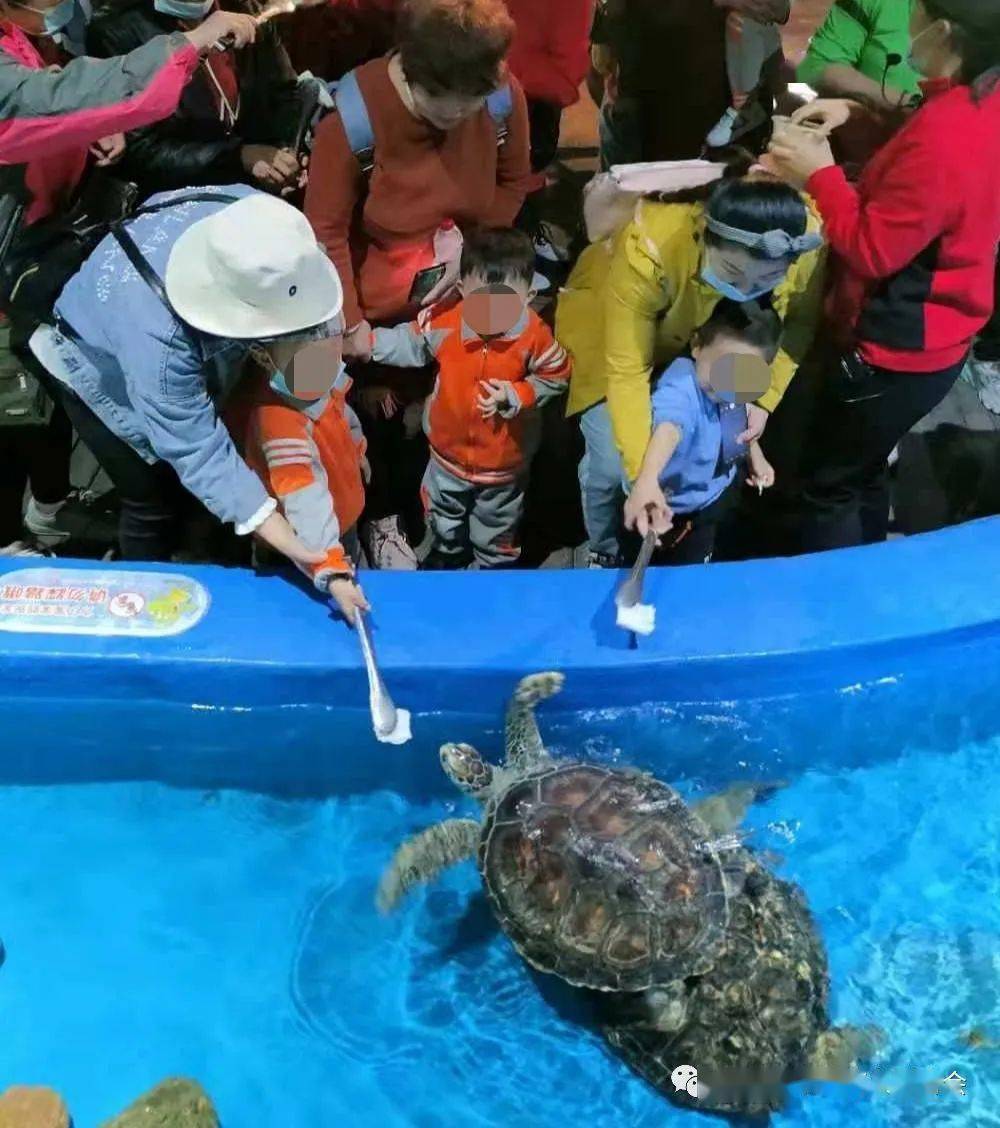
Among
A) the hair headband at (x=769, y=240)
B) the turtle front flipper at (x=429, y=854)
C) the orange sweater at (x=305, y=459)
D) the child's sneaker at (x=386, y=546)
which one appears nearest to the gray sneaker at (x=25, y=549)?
the child's sneaker at (x=386, y=546)

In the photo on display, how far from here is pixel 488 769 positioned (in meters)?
2.24

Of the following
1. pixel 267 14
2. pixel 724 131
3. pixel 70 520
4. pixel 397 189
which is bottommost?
pixel 70 520

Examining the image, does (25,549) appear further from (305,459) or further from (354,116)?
(354,116)

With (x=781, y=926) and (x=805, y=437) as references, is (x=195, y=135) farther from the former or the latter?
(x=781, y=926)

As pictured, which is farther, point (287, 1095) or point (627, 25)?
point (627, 25)

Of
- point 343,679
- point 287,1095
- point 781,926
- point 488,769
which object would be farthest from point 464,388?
point 287,1095

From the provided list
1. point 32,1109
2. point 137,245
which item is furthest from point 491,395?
point 32,1109

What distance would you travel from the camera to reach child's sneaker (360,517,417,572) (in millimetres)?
2969

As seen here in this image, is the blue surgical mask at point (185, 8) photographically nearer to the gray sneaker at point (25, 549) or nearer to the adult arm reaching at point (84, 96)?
the adult arm reaching at point (84, 96)

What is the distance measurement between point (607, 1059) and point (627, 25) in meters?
2.70

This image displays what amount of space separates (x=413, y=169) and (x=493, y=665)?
1.14 m

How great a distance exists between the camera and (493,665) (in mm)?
2395

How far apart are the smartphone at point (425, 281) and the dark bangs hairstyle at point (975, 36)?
1.17 m

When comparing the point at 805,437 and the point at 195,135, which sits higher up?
the point at 195,135
